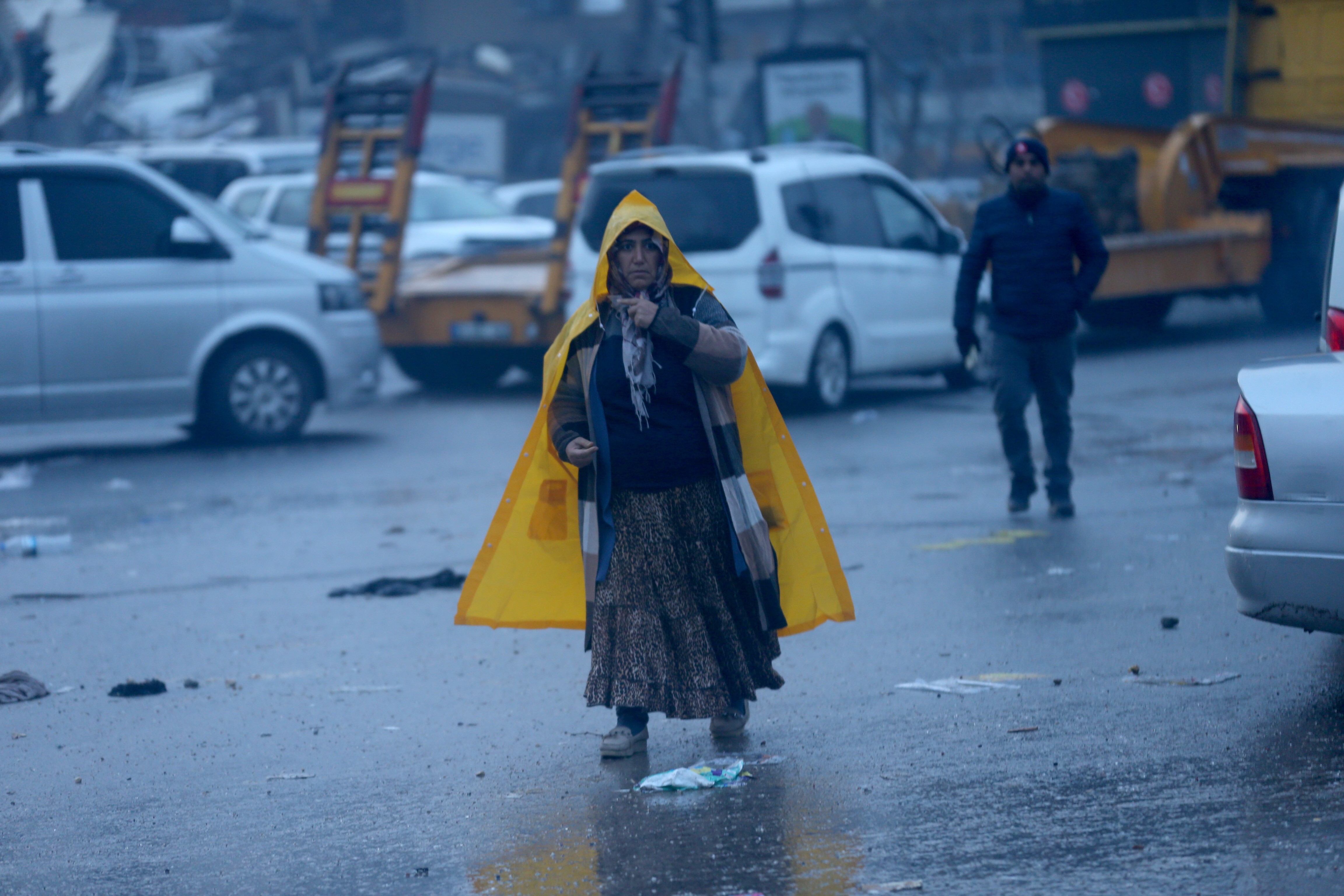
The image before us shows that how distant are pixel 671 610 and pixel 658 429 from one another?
50cm

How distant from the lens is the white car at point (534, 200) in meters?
23.5

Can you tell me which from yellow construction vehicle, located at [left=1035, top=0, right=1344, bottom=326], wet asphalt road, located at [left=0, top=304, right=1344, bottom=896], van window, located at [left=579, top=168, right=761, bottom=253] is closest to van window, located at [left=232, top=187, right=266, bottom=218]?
van window, located at [left=579, top=168, right=761, bottom=253]

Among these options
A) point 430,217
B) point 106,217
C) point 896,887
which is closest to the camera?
point 896,887

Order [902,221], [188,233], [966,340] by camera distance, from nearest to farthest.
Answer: [966,340] < [188,233] < [902,221]

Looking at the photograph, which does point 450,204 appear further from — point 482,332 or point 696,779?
point 696,779

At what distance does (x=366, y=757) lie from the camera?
509 cm

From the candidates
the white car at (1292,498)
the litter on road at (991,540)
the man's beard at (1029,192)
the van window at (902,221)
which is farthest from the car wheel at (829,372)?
the white car at (1292,498)

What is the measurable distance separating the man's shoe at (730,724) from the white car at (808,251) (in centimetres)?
734

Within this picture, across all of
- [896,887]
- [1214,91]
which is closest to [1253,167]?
[1214,91]

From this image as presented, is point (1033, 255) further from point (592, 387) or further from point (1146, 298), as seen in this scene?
point (1146, 298)

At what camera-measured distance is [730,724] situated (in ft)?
16.6

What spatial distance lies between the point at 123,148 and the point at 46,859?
764 inches

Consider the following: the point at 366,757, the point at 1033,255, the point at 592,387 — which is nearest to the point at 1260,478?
the point at 592,387

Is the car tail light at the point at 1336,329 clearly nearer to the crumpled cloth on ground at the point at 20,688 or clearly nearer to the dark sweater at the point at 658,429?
the dark sweater at the point at 658,429
